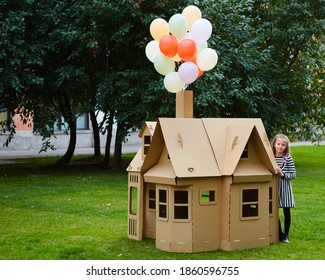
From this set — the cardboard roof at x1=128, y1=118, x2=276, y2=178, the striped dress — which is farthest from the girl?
the cardboard roof at x1=128, y1=118, x2=276, y2=178

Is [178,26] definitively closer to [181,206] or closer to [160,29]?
[160,29]

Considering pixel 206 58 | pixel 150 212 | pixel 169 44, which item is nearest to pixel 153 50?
pixel 169 44

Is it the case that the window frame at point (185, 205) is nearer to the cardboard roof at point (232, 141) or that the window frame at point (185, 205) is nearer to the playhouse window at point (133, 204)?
the cardboard roof at point (232, 141)

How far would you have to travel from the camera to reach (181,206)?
9.11 m

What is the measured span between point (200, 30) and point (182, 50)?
0.38 meters

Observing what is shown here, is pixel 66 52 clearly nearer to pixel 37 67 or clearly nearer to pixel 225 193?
pixel 37 67

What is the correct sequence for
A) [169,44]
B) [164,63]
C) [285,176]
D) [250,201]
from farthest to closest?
[164,63], [169,44], [285,176], [250,201]

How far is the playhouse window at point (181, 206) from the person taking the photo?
9094 mm

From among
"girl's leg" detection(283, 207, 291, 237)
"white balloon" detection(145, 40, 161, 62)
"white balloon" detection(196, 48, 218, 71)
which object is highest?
"white balloon" detection(145, 40, 161, 62)

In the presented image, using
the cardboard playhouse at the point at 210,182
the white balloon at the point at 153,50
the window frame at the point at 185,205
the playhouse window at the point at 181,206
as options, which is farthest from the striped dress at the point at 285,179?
the white balloon at the point at 153,50

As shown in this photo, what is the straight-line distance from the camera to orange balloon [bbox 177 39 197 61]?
994 centimetres

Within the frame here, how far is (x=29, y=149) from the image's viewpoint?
114ft

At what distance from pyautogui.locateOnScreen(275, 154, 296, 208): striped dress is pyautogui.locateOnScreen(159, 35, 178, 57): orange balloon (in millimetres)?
2013

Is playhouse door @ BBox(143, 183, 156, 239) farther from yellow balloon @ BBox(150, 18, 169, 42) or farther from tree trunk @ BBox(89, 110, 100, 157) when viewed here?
tree trunk @ BBox(89, 110, 100, 157)
